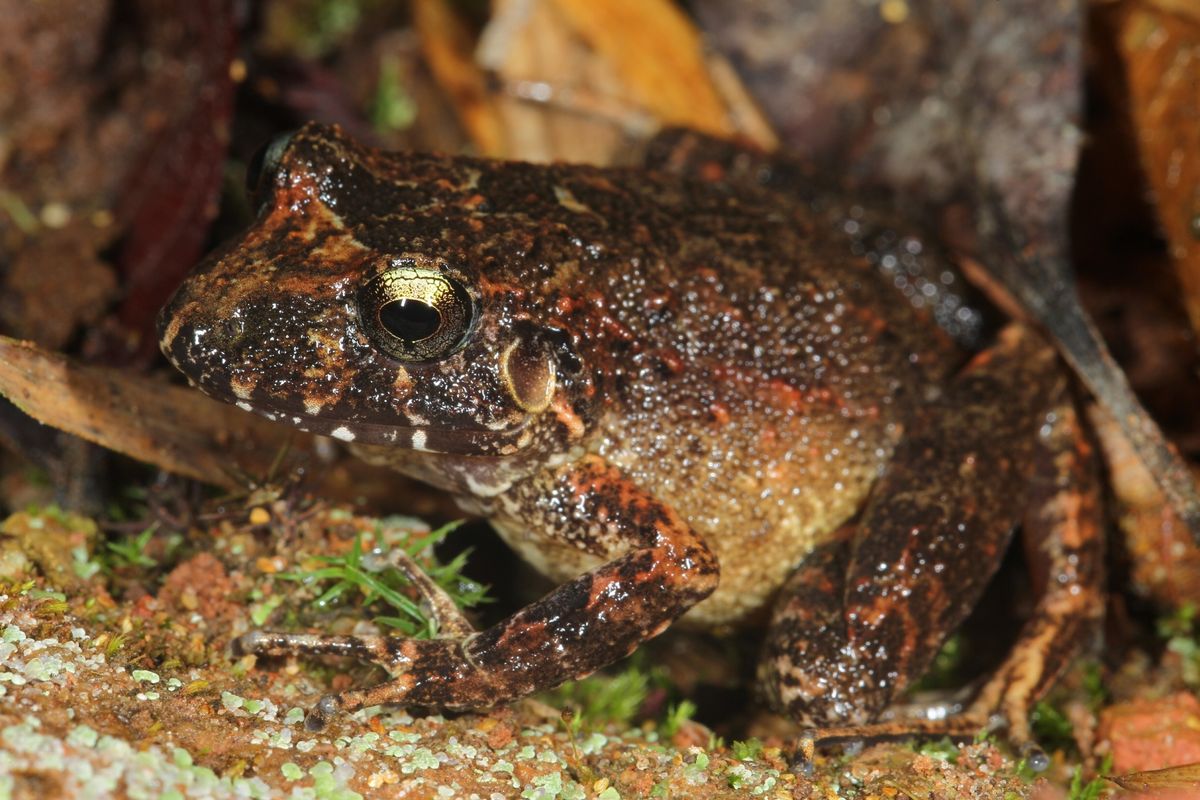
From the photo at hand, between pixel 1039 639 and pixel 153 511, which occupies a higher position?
pixel 153 511

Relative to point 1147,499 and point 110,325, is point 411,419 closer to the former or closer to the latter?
point 110,325

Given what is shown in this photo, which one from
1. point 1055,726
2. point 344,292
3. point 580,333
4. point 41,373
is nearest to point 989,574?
point 1055,726

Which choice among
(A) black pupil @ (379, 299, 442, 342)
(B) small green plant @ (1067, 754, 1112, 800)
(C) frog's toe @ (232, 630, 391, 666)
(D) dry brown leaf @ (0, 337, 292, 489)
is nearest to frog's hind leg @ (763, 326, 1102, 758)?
(B) small green plant @ (1067, 754, 1112, 800)

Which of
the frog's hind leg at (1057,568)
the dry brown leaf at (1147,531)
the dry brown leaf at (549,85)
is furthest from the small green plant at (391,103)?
the dry brown leaf at (1147,531)

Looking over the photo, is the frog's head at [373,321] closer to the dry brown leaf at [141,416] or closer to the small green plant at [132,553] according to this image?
the dry brown leaf at [141,416]

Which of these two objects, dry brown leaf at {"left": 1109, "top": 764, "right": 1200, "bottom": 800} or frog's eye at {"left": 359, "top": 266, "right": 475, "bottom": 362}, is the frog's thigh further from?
frog's eye at {"left": 359, "top": 266, "right": 475, "bottom": 362}

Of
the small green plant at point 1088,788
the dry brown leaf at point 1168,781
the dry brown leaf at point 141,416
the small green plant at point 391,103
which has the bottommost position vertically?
the dry brown leaf at point 1168,781
